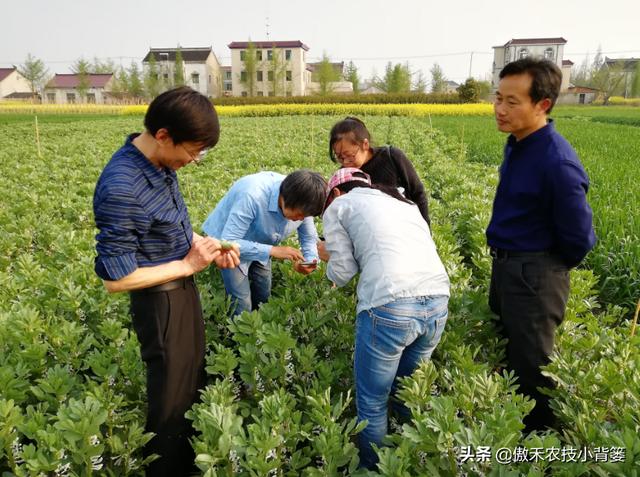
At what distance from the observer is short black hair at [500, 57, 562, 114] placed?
2.69 m

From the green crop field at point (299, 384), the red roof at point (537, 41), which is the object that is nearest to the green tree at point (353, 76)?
the red roof at point (537, 41)

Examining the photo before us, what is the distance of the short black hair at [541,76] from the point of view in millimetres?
2693

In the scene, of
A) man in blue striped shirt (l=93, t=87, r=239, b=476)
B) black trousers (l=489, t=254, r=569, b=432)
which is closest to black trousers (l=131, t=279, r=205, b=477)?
man in blue striped shirt (l=93, t=87, r=239, b=476)

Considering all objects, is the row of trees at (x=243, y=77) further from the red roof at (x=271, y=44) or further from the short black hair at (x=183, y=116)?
the short black hair at (x=183, y=116)

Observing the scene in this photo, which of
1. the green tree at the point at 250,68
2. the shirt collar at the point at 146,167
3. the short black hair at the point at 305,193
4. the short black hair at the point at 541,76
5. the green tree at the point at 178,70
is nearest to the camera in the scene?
the shirt collar at the point at 146,167

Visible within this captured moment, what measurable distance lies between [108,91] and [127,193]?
84.0 m

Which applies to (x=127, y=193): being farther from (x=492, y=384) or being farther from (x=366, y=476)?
(x=492, y=384)

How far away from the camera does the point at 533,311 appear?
2789mm

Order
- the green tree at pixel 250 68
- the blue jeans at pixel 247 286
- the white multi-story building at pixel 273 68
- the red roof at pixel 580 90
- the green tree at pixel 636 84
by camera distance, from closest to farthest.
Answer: the blue jeans at pixel 247 286 → the green tree at pixel 250 68 → the white multi-story building at pixel 273 68 → the red roof at pixel 580 90 → the green tree at pixel 636 84

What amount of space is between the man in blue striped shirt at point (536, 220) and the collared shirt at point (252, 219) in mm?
1478

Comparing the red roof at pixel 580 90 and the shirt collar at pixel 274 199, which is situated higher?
the red roof at pixel 580 90

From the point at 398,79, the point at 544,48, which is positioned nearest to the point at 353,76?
the point at 398,79

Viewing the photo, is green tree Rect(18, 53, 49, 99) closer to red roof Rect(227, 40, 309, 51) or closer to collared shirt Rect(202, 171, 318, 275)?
red roof Rect(227, 40, 309, 51)

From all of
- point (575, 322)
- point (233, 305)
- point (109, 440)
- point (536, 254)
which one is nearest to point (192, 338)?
point (109, 440)
